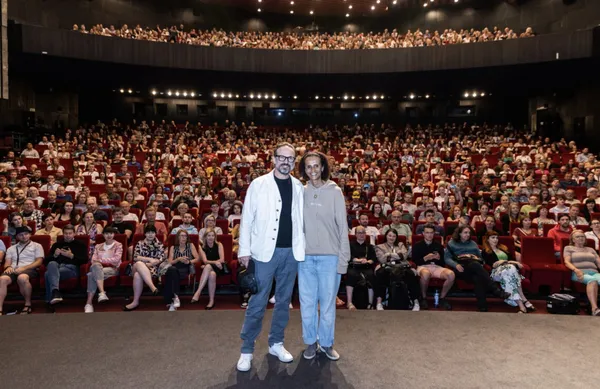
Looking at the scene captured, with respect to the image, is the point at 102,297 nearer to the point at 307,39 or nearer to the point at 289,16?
the point at 307,39

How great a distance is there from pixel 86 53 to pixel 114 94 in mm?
5304

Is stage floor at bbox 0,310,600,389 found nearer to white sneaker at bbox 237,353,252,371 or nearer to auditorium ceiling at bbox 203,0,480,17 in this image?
white sneaker at bbox 237,353,252,371

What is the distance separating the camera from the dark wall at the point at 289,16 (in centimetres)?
1519

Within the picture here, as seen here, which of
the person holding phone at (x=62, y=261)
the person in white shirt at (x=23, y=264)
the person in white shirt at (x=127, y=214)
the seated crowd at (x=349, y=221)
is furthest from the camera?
the person in white shirt at (x=127, y=214)

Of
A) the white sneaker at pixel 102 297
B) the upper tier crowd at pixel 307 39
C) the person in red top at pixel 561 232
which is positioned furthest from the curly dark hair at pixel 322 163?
the upper tier crowd at pixel 307 39

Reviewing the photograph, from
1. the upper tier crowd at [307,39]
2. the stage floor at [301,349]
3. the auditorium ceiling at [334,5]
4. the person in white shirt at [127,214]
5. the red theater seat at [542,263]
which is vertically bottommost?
the stage floor at [301,349]

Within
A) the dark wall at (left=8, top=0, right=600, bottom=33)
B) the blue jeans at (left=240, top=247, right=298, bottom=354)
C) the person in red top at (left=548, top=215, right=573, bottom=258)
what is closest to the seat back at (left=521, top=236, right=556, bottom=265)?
the person in red top at (left=548, top=215, right=573, bottom=258)

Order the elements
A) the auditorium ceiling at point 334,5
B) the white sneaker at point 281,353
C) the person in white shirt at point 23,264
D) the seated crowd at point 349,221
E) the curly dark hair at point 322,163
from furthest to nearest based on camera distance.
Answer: the auditorium ceiling at point 334,5
the seated crowd at point 349,221
the person in white shirt at point 23,264
the curly dark hair at point 322,163
the white sneaker at point 281,353

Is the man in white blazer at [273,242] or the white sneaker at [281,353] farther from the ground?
the man in white blazer at [273,242]

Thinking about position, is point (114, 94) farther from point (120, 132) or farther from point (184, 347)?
point (184, 347)

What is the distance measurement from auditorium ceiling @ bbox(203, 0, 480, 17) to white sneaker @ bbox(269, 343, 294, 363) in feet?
64.5

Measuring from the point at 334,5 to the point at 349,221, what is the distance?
1680 centimetres

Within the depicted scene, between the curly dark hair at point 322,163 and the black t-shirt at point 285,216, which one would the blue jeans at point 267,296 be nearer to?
the black t-shirt at point 285,216

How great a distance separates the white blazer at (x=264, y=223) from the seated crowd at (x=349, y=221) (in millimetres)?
2165
